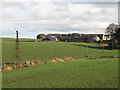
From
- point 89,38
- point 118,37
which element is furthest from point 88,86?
point 89,38

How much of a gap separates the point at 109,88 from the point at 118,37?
8167 centimetres

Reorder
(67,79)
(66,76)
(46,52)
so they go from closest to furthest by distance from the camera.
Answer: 1. (67,79)
2. (66,76)
3. (46,52)

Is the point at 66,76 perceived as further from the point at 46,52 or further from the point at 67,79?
the point at 46,52

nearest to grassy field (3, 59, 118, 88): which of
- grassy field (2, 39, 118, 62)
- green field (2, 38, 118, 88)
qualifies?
green field (2, 38, 118, 88)

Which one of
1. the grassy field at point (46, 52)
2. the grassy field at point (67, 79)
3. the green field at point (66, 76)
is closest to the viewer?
the grassy field at point (67, 79)

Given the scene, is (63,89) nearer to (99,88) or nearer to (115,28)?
(99,88)

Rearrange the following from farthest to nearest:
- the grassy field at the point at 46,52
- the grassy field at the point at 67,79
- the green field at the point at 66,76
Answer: the grassy field at the point at 46,52 < the green field at the point at 66,76 < the grassy field at the point at 67,79

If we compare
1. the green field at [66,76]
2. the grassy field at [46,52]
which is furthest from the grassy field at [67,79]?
the grassy field at [46,52]

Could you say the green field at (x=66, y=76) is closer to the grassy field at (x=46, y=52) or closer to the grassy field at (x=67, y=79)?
the grassy field at (x=67, y=79)

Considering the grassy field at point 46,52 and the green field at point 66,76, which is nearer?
the green field at point 66,76

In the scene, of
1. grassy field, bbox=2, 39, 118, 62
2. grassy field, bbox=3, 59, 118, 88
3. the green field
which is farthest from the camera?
grassy field, bbox=2, 39, 118, 62

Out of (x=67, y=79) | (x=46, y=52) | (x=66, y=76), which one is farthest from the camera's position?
(x=46, y=52)

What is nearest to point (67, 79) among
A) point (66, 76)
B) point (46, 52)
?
point (66, 76)

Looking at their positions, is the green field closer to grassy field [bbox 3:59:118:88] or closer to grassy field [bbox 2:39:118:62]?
grassy field [bbox 3:59:118:88]
